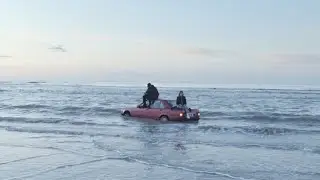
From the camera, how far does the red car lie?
26.5m

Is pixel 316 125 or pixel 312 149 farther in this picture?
pixel 316 125

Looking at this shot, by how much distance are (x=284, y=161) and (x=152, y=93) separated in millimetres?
14820

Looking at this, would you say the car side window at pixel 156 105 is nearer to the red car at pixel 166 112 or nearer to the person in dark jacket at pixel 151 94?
the red car at pixel 166 112

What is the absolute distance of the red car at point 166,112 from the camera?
2655cm

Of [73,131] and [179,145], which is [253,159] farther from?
[73,131]

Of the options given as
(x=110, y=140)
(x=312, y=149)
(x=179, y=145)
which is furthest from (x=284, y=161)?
(x=110, y=140)

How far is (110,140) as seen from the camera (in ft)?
62.0

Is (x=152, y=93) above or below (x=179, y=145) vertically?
above

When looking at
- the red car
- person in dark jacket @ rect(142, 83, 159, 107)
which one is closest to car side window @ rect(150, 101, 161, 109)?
the red car

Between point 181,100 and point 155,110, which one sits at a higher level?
point 181,100

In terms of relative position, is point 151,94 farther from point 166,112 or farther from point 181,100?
point 181,100

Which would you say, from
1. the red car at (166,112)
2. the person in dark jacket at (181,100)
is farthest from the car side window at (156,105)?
the person in dark jacket at (181,100)

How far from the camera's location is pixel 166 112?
26859 millimetres

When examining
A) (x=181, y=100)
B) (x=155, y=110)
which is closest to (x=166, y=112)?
(x=155, y=110)
